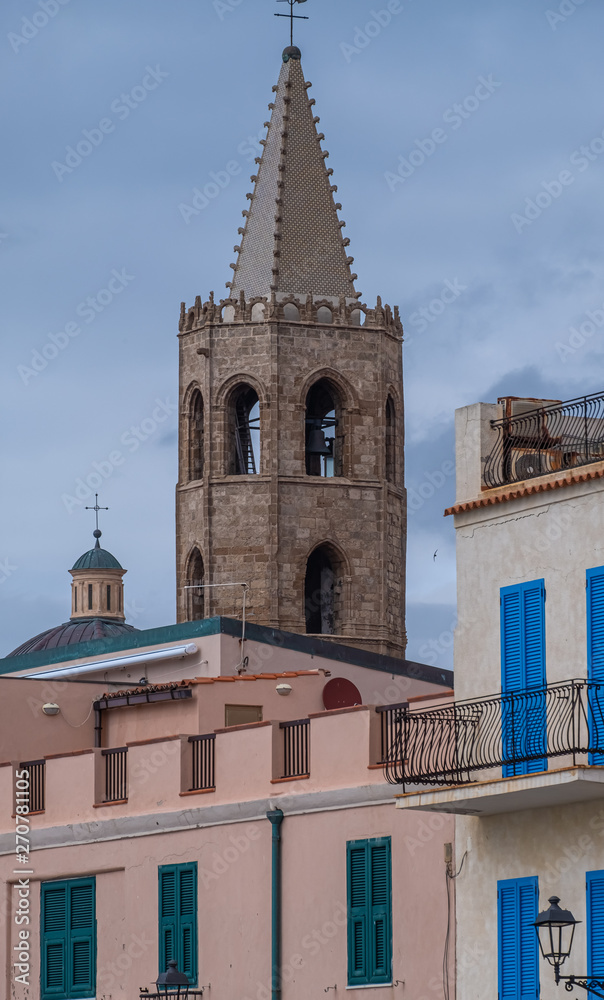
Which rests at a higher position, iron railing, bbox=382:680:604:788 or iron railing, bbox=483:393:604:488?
iron railing, bbox=483:393:604:488

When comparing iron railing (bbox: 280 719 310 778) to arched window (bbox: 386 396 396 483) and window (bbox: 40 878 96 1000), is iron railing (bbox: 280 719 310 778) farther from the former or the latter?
arched window (bbox: 386 396 396 483)

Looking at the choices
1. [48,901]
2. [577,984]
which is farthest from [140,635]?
[577,984]

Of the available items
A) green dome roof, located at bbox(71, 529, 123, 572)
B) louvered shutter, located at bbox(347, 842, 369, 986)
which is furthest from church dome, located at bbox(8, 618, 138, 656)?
louvered shutter, located at bbox(347, 842, 369, 986)

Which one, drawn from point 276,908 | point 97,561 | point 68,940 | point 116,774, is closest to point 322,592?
point 116,774

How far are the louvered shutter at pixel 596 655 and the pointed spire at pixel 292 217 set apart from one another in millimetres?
43073

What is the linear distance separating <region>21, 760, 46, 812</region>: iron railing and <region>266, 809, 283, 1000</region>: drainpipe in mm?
5167

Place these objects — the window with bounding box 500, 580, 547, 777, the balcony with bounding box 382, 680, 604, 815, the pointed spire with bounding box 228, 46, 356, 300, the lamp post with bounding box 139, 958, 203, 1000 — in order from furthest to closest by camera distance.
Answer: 1. the pointed spire with bounding box 228, 46, 356, 300
2. the lamp post with bounding box 139, 958, 203, 1000
3. the window with bounding box 500, 580, 547, 777
4. the balcony with bounding box 382, 680, 604, 815

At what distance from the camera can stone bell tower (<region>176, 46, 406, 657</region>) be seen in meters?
70.8

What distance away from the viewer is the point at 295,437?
71.4 m

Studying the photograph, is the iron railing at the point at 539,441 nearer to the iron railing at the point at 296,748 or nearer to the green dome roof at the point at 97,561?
the iron railing at the point at 296,748

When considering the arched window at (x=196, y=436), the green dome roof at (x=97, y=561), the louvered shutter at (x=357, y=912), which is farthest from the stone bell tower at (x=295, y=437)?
the green dome roof at (x=97, y=561)

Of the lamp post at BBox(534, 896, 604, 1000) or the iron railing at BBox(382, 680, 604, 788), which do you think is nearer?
the lamp post at BBox(534, 896, 604, 1000)

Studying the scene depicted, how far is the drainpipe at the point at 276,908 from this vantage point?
108ft

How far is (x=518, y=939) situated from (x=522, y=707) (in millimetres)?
2608
